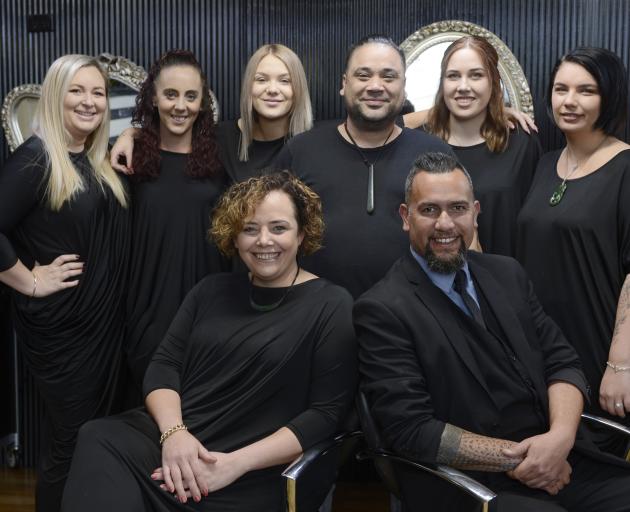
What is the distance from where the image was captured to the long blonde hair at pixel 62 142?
3.21 metres

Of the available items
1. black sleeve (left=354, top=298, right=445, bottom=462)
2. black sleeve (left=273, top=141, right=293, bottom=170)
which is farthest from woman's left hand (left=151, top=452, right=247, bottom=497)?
black sleeve (left=273, top=141, right=293, bottom=170)

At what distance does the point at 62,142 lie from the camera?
10.6 ft

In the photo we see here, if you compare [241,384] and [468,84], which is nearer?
[241,384]

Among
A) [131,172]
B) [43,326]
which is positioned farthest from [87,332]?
[131,172]

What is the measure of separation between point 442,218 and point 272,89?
113 cm

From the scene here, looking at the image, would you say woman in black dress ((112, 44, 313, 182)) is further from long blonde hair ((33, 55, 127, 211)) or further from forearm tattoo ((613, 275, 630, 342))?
forearm tattoo ((613, 275, 630, 342))

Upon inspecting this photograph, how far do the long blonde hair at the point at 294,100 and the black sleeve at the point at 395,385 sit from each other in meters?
1.15

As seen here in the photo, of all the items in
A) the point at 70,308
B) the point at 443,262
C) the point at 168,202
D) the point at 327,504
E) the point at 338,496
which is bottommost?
the point at 338,496

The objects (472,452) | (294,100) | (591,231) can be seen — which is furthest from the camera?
(294,100)

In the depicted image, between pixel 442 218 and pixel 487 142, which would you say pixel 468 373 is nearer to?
pixel 442 218

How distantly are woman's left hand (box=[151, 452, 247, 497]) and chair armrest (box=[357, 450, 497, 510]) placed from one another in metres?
0.38

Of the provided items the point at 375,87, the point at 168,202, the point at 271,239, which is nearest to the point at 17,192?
the point at 168,202

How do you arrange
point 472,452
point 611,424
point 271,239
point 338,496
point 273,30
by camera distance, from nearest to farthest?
1. point 472,452
2. point 611,424
3. point 271,239
4. point 338,496
5. point 273,30

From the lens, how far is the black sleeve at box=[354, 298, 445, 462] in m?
2.35
